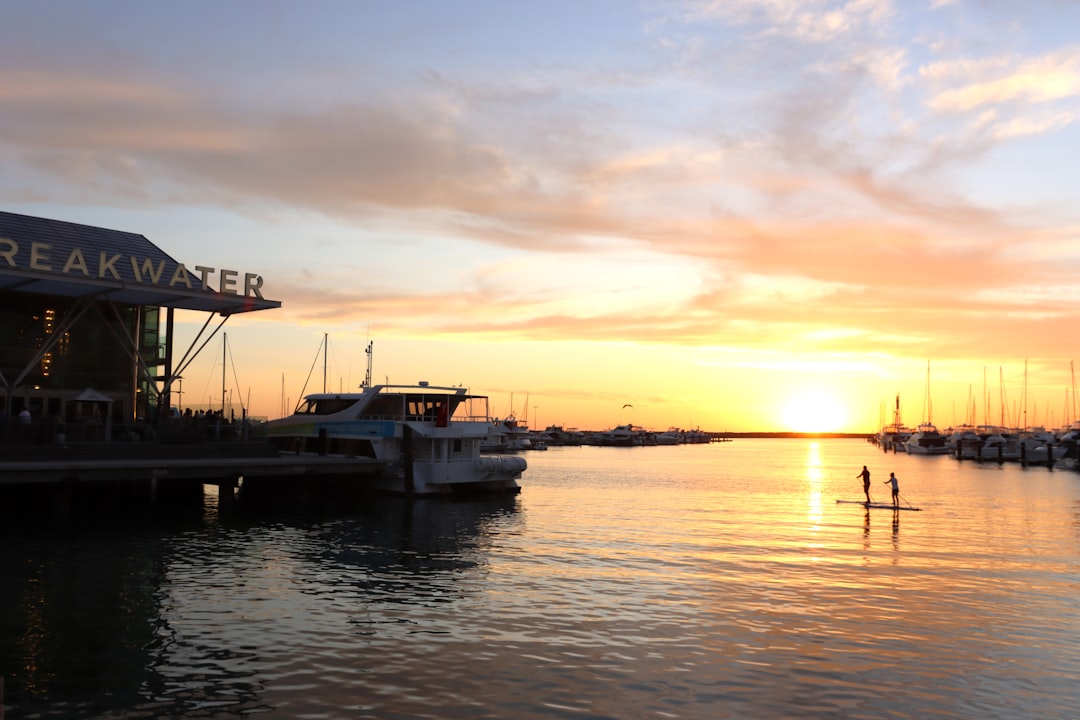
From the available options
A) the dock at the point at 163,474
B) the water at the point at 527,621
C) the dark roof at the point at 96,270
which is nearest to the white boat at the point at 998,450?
the water at the point at 527,621

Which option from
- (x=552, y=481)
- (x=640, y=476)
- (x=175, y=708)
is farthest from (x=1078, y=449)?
(x=175, y=708)

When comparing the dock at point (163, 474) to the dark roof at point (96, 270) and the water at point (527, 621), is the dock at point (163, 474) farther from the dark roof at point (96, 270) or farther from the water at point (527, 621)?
the dark roof at point (96, 270)

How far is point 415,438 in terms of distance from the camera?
52.3 m

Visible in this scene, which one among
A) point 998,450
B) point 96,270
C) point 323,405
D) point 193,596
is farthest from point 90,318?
point 998,450

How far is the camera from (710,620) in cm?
2109

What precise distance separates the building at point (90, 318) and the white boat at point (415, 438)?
8.89 metres

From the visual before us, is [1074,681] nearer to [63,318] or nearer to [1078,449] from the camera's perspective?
[63,318]

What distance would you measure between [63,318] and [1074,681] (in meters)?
47.8

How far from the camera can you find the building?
145 feet

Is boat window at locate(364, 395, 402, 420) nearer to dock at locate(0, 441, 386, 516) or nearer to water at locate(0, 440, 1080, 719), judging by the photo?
dock at locate(0, 441, 386, 516)

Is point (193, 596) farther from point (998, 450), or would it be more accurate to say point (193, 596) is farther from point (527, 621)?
point (998, 450)

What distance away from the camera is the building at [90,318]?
44.1 metres

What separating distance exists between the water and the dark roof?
1219 centimetres

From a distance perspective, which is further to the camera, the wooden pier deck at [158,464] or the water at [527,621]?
the wooden pier deck at [158,464]
